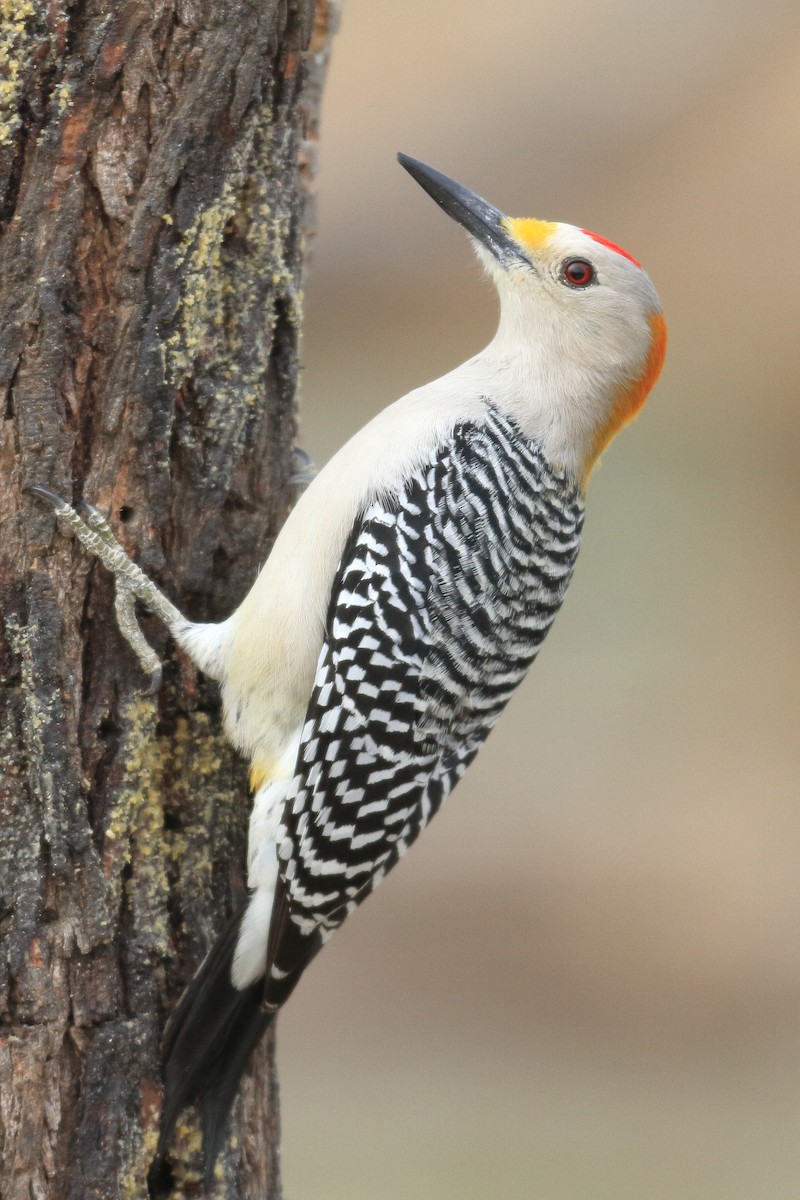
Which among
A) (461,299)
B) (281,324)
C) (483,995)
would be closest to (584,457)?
(281,324)

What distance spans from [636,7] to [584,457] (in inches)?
96.5

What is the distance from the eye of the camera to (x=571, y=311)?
11.8 feet

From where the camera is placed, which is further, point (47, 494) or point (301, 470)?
point (301, 470)

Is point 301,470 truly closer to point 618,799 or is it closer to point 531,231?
point 531,231

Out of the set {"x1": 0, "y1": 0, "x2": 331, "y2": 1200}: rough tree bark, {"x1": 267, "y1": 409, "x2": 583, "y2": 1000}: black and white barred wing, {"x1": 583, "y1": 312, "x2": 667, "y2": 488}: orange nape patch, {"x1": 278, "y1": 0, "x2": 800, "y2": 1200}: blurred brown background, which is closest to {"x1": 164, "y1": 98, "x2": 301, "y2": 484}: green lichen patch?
{"x1": 0, "y1": 0, "x2": 331, "y2": 1200}: rough tree bark

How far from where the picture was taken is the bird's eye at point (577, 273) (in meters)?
3.58

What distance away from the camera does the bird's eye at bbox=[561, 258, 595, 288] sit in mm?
3582

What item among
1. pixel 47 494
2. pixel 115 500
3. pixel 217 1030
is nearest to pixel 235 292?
pixel 115 500

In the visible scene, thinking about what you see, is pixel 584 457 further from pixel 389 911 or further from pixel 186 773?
pixel 389 911

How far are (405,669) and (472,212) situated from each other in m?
1.47

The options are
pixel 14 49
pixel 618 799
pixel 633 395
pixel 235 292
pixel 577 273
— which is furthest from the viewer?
pixel 618 799

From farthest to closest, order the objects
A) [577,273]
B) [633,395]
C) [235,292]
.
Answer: [633,395]
[577,273]
[235,292]

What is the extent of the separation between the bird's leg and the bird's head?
4.13ft

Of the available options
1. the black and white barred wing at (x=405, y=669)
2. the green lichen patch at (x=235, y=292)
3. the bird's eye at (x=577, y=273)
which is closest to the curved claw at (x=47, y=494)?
the green lichen patch at (x=235, y=292)
